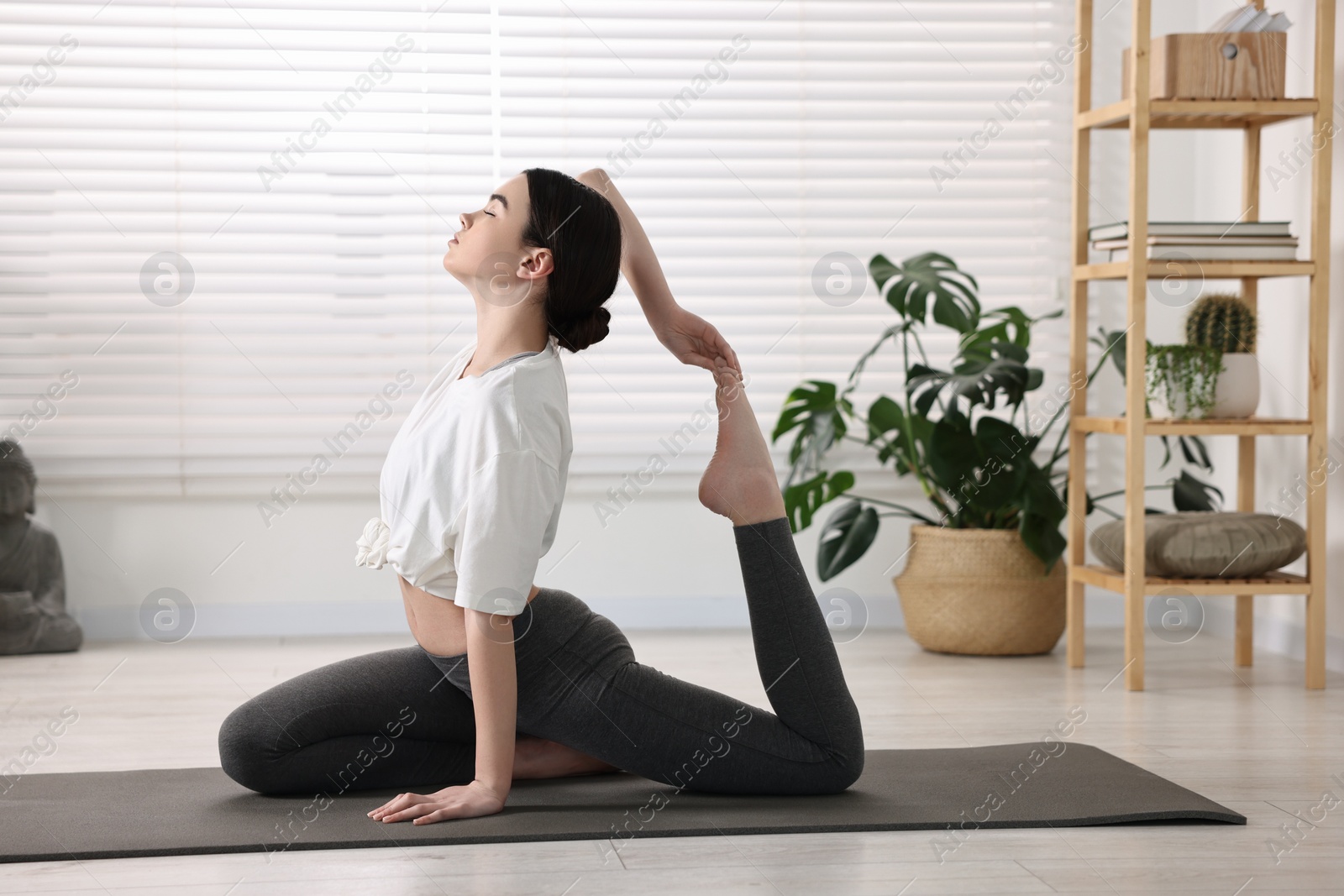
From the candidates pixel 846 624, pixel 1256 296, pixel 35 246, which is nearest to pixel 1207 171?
pixel 1256 296

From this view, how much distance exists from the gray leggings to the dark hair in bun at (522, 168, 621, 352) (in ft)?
1.15

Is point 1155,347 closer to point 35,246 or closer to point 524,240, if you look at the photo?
point 524,240

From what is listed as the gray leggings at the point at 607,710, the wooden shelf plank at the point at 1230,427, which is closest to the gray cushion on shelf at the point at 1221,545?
the wooden shelf plank at the point at 1230,427

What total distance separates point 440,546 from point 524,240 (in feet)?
1.30

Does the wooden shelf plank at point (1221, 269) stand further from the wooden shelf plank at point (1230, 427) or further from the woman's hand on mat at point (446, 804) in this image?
the woman's hand on mat at point (446, 804)

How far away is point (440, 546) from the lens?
157cm

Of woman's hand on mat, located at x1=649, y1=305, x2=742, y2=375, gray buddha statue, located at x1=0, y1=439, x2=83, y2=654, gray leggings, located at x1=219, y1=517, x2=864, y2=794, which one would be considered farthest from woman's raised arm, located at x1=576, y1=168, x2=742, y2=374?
gray buddha statue, located at x1=0, y1=439, x2=83, y2=654

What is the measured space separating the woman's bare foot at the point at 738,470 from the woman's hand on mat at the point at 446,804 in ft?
1.51

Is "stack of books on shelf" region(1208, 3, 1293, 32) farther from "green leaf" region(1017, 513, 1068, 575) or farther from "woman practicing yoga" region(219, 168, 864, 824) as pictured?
"woman practicing yoga" region(219, 168, 864, 824)

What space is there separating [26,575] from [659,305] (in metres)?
1.99

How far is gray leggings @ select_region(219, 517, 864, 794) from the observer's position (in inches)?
65.1

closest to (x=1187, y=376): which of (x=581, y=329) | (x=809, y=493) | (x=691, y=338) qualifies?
(x=809, y=493)

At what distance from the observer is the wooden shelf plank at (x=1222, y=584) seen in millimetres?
2598

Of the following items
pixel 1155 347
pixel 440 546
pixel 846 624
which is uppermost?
pixel 1155 347
